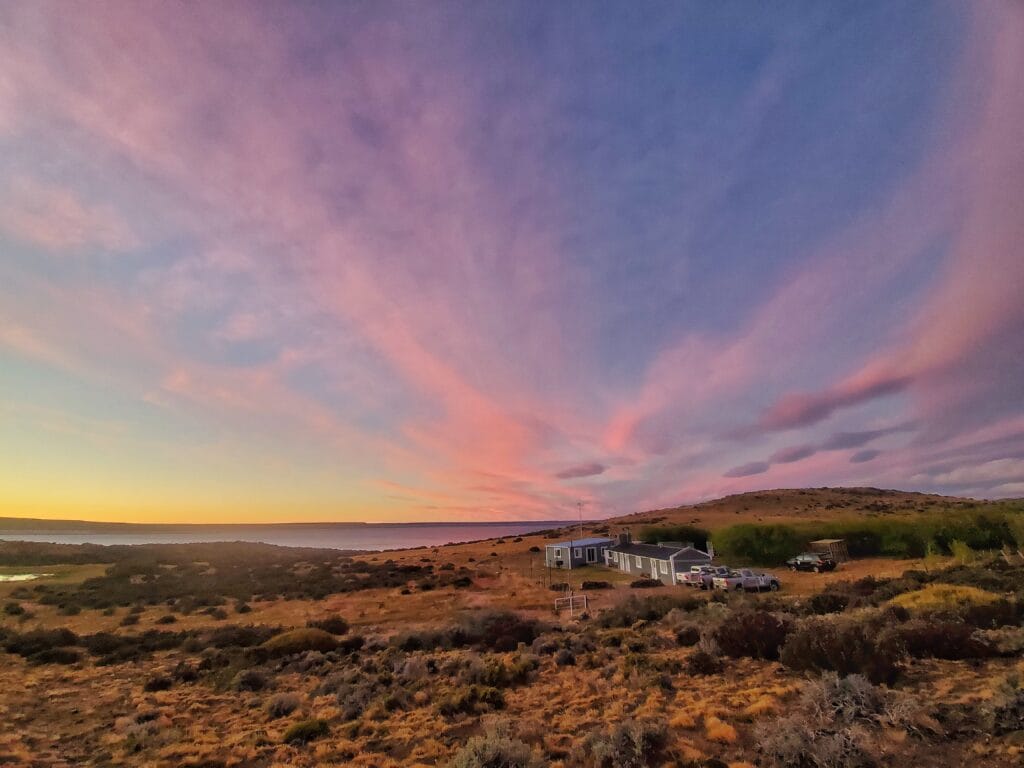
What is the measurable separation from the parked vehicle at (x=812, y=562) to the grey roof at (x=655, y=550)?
31.1ft

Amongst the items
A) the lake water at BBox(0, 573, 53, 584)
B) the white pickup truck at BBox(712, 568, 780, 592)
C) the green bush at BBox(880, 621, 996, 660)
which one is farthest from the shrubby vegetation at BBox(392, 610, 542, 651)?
the lake water at BBox(0, 573, 53, 584)

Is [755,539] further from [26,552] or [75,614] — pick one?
[26,552]

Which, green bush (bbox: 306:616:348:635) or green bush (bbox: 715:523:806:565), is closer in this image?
green bush (bbox: 306:616:348:635)

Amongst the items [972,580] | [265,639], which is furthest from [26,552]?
[972,580]

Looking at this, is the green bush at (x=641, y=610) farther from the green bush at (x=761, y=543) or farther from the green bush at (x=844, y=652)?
the green bush at (x=761, y=543)

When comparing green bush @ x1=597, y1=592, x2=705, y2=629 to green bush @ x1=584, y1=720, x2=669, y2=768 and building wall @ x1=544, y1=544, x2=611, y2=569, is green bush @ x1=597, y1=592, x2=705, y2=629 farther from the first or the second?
building wall @ x1=544, y1=544, x2=611, y2=569

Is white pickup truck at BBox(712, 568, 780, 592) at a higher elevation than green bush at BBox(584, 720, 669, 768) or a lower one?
lower

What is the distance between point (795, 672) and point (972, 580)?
65.5ft

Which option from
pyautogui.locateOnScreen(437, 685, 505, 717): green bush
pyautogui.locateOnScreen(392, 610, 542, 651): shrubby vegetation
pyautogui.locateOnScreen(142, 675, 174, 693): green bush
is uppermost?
pyautogui.locateOnScreen(437, 685, 505, 717): green bush

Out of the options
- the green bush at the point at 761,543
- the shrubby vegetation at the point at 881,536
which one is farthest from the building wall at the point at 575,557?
the green bush at the point at 761,543

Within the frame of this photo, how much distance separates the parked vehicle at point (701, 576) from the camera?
41.9m

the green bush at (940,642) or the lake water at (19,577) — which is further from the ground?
the green bush at (940,642)

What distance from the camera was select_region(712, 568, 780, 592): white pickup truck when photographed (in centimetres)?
3759

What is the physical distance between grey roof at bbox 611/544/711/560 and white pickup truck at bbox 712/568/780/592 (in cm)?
863
